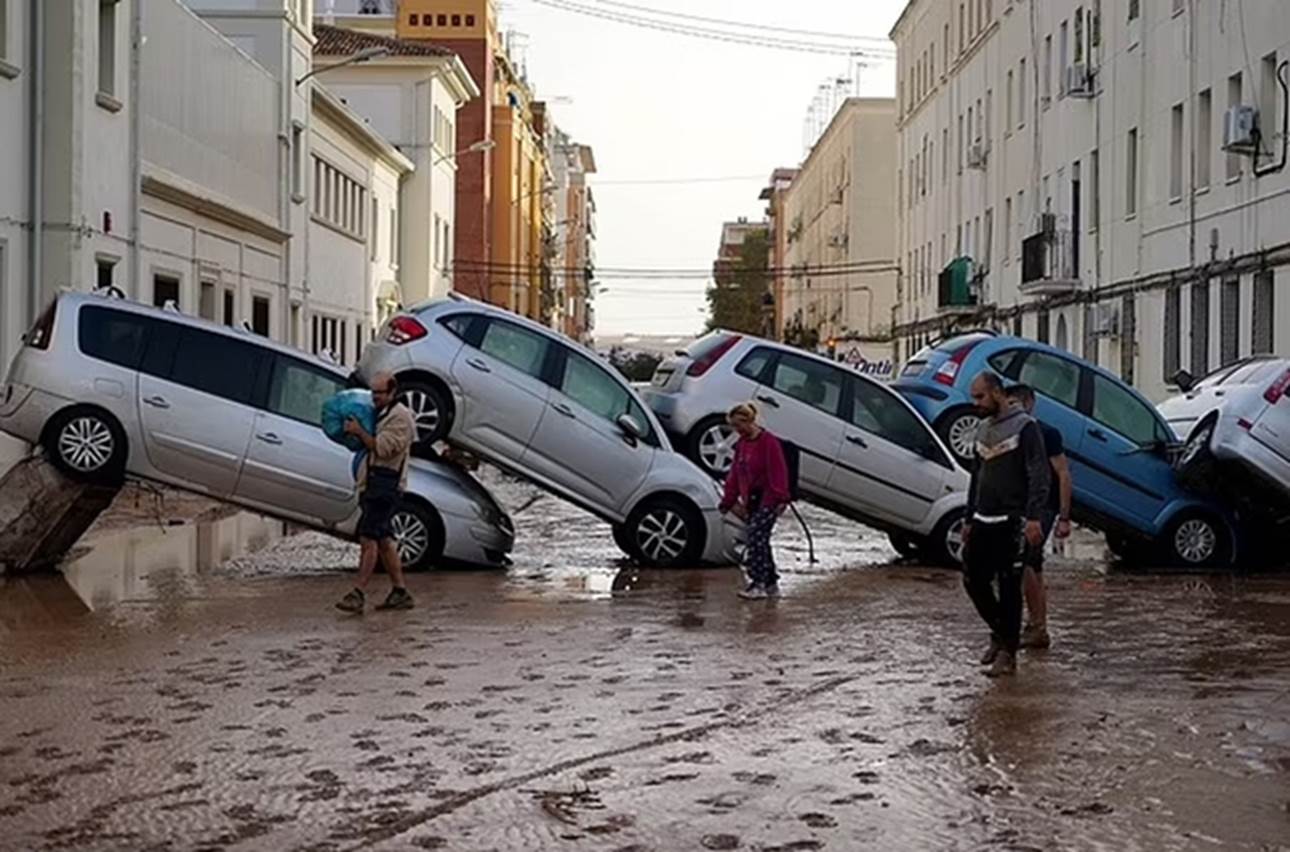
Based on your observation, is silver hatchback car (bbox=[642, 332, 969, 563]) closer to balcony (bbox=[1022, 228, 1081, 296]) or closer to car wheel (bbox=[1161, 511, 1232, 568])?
car wheel (bbox=[1161, 511, 1232, 568])

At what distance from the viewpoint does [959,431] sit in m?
20.7

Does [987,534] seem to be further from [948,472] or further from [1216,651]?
[948,472]

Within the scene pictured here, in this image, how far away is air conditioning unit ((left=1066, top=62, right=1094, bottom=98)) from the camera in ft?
131

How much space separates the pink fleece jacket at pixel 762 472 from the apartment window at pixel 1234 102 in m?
15.6

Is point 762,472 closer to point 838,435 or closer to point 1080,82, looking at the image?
point 838,435

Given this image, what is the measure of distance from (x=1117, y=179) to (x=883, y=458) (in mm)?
20227

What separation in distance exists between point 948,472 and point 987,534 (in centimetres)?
737

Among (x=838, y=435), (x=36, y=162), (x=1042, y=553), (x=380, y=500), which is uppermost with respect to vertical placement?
(x=36, y=162)

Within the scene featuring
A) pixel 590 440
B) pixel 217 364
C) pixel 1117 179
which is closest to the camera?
pixel 217 364

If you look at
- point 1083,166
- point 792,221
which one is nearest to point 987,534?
point 1083,166

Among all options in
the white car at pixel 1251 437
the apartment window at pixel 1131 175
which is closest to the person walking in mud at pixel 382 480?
the white car at pixel 1251 437

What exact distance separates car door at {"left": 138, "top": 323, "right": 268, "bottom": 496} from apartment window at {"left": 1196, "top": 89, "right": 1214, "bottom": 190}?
60.9 feet

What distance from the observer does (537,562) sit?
1961 cm

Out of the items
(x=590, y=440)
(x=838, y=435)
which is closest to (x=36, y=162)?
(x=590, y=440)
